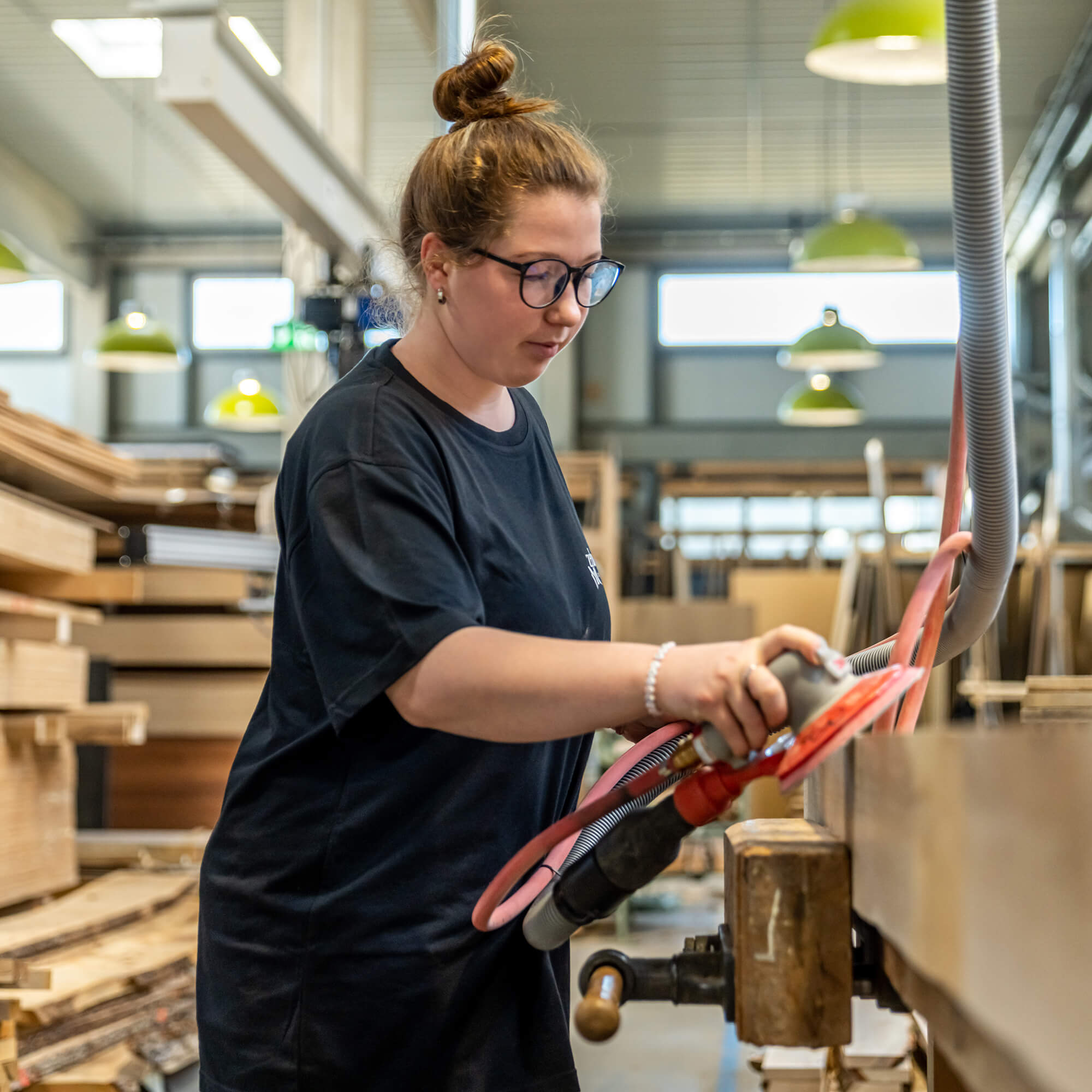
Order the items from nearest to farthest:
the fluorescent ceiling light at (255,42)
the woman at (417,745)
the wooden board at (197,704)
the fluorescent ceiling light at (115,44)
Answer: the woman at (417,745)
the wooden board at (197,704)
the fluorescent ceiling light at (255,42)
the fluorescent ceiling light at (115,44)

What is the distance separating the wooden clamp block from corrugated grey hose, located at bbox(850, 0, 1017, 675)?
416 mm

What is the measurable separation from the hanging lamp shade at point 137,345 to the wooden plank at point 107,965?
568 cm

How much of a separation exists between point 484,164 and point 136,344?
26.3ft

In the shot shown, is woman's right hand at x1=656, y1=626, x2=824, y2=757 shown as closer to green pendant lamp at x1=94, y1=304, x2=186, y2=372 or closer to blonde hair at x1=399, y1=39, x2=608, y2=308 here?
blonde hair at x1=399, y1=39, x2=608, y2=308

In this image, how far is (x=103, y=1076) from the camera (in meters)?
2.95

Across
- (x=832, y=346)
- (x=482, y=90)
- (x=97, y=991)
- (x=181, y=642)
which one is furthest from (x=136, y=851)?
(x=832, y=346)

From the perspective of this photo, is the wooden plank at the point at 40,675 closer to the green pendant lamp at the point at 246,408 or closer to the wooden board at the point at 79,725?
the wooden board at the point at 79,725

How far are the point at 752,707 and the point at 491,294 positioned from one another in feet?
1.66

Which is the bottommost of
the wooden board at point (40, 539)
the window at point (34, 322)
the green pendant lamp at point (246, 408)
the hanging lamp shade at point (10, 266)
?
the wooden board at point (40, 539)

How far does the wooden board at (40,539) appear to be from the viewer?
353cm

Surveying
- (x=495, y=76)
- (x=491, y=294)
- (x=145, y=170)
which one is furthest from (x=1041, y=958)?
(x=145, y=170)

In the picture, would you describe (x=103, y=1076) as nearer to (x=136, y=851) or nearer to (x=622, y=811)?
(x=136, y=851)

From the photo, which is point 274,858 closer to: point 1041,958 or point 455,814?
point 455,814

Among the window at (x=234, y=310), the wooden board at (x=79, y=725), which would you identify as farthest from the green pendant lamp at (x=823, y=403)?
the wooden board at (x=79, y=725)
